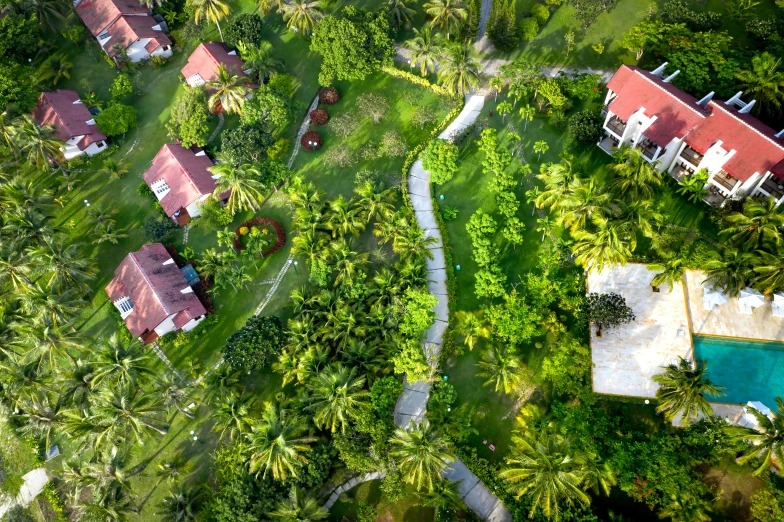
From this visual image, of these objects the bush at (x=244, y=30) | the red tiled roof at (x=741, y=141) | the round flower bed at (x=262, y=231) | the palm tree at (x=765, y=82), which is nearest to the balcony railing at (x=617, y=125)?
the red tiled roof at (x=741, y=141)

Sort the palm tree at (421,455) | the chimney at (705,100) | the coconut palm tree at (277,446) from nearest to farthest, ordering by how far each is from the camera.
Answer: the palm tree at (421,455)
the coconut palm tree at (277,446)
the chimney at (705,100)

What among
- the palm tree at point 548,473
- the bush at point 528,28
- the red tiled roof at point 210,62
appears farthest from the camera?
the bush at point 528,28

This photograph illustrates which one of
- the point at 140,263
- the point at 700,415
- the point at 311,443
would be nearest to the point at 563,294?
the point at 700,415

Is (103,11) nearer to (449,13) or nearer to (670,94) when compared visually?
(449,13)

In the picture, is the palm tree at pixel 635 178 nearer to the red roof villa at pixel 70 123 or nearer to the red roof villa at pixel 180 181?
the red roof villa at pixel 180 181

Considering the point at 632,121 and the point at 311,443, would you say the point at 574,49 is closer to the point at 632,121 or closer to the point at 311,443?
the point at 632,121

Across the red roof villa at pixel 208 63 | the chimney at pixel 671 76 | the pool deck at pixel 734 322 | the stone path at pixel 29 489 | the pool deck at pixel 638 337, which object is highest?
the red roof villa at pixel 208 63
